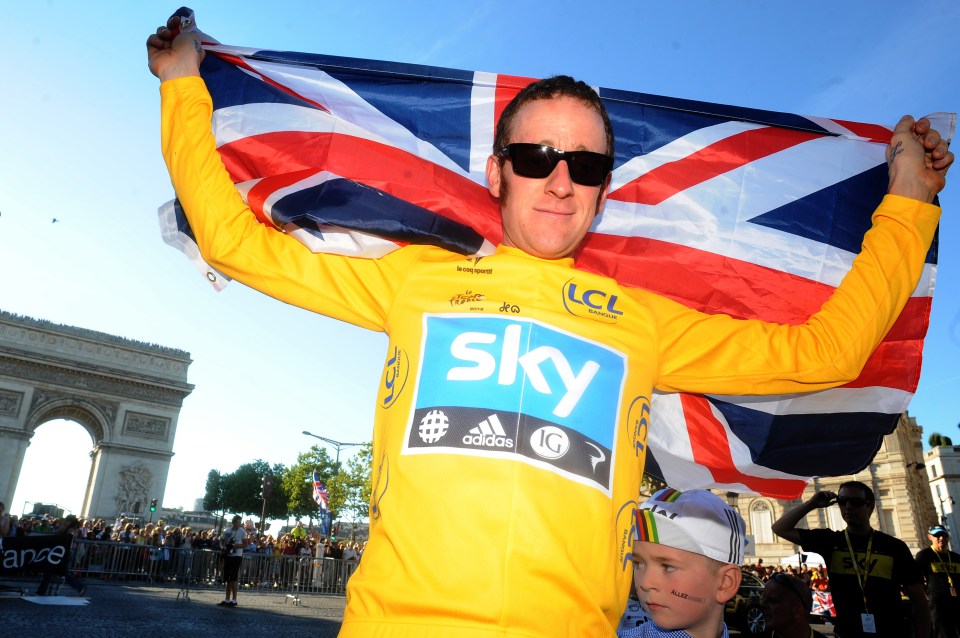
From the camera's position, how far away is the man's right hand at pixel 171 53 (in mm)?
2174

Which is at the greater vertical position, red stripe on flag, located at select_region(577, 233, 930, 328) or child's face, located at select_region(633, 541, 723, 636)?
red stripe on flag, located at select_region(577, 233, 930, 328)

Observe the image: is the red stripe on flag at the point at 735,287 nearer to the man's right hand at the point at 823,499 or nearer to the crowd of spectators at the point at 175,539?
the man's right hand at the point at 823,499

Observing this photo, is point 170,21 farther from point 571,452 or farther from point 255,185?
point 571,452

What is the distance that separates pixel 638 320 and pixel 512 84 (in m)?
1.66

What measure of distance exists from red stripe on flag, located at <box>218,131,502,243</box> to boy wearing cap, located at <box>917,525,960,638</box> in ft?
27.7

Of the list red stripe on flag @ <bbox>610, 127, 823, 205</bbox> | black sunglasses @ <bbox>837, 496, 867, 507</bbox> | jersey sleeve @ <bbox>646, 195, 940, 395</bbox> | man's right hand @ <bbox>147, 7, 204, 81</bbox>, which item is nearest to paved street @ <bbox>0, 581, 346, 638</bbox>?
black sunglasses @ <bbox>837, 496, 867, 507</bbox>

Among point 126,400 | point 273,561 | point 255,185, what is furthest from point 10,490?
point 255,185

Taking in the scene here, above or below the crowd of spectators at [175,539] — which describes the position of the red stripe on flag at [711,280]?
above

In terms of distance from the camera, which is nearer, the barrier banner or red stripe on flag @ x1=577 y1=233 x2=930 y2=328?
red stripe on flag @ x1=577 y1=233 x2=930 y2=328

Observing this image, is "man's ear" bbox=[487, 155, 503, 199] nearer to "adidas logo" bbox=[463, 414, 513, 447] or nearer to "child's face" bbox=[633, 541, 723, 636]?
"adidas logo" bbox=[463, 414, 513, 447]

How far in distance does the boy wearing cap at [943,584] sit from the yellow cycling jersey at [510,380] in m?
8.33

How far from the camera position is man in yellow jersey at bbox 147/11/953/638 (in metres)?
1.38

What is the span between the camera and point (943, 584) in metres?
8.52

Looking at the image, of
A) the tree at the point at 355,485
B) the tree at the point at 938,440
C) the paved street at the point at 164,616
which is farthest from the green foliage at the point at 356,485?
the tree at the point at 938,440
